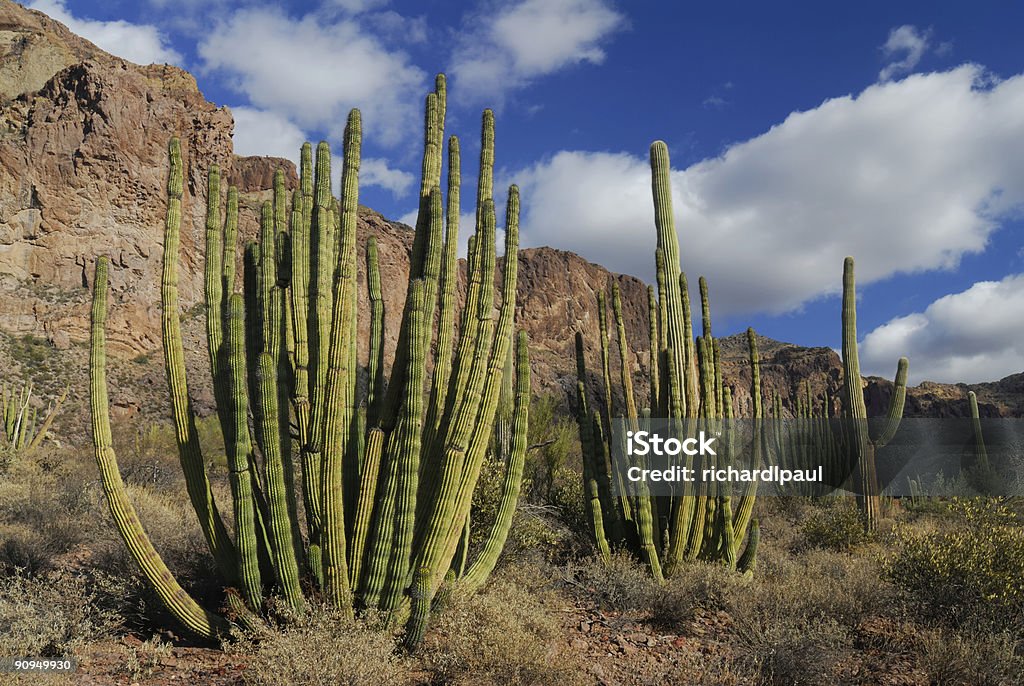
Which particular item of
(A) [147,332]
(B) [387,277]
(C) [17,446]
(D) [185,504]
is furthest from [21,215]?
(D) [185,504]

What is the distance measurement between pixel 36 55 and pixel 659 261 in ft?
220

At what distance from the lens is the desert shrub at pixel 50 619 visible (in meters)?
4.97

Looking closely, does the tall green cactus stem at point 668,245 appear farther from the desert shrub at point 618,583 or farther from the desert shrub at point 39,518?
the desert shrub at point 39,518

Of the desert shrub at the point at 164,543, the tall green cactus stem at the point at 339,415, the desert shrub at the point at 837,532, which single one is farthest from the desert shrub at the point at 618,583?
the desert shrub at the point at 837,532

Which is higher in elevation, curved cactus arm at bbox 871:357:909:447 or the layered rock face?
the layered rock face

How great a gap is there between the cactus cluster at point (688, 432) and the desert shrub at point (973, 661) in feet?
7.80

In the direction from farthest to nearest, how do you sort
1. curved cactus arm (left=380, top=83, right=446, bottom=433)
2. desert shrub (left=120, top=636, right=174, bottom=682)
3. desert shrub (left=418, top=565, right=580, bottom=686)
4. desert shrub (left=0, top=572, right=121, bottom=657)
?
curved cactus arm (left=380, top=83, right=446, bottom=433)
desert shrub (left=0, top=572, right=121, bottom=657)
desert shrub (left=120, top=636, right=174, bottom=682)
desert shrub (left=418, top=565, right=580, bottom=686)

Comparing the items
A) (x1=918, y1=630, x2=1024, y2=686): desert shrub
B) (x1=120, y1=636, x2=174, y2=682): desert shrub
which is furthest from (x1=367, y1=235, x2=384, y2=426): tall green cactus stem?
(x1=918, y1=630, x2=1024, y2=686): desert shrub

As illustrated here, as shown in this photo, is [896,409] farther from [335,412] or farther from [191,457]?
[191,457]

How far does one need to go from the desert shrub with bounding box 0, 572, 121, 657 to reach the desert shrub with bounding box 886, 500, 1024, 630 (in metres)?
7.17

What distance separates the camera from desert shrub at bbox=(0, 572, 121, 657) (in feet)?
16.3

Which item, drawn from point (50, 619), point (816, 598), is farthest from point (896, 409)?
point (50, 619)

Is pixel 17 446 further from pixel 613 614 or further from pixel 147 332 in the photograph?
pixel 147 332

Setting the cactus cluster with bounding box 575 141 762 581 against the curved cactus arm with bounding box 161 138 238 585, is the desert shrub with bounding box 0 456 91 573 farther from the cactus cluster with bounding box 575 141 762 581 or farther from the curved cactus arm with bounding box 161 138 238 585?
the cactus cluster with bounding box 575 141 762 581
